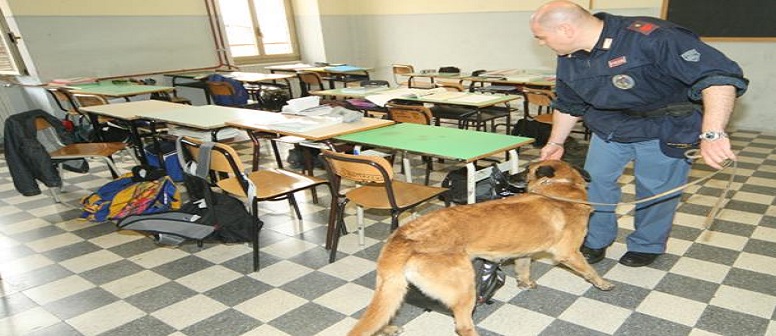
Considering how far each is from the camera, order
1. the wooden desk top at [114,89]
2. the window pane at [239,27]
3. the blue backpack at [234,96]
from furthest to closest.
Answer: the window pane at [239,27]
the blue backpack at [234,96]
the wooden desk top at [114,89]

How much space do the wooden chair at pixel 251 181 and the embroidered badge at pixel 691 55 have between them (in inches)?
77.1

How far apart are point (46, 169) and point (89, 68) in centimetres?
370

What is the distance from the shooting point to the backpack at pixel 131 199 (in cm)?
324

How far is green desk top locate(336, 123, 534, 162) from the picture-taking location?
7.58 ft

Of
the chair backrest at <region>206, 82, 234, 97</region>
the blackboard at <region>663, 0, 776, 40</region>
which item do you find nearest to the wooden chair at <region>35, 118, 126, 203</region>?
the chair backrest at <region>206, 82, 234, 97</region>

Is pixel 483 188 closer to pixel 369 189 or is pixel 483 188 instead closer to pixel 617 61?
pixel 369 189

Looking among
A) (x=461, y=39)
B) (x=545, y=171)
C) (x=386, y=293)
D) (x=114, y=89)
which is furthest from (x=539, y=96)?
(x=114, y=89)

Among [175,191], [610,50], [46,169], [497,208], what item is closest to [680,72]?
[610,50]

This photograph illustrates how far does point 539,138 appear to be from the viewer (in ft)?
15.0

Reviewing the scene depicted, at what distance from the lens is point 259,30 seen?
838 cm

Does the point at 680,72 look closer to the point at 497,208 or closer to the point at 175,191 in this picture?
the point at 497,208

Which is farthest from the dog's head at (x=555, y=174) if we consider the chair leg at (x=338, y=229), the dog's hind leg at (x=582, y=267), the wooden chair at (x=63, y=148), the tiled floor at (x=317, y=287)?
the wooden chair at (x=63, y=148)

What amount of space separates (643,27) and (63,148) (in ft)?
14.6

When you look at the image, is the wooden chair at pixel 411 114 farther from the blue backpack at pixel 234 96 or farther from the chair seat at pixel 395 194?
the blue backpack at pixel 234 96
